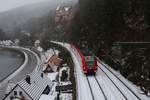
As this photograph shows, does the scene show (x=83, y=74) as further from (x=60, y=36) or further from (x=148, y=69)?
(x=60, y=36)

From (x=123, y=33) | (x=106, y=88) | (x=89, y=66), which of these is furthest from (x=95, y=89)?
(x=123, y=33)

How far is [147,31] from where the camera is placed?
53.2 m

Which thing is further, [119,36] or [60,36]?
[60,36]

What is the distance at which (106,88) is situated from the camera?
3781 centimetres

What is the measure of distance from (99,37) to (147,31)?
20.8 metres

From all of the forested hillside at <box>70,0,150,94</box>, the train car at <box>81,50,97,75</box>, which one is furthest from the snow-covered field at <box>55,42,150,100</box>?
the forested hillside at <box>70,0,150,94</box>

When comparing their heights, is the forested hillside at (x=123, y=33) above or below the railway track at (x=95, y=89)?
above

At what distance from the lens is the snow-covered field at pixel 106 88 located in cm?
3381

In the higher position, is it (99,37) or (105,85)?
(99,37)

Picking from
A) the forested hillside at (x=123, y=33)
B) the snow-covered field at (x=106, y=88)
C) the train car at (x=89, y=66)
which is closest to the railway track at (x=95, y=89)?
the snow-covered field at (x=106, y=88)

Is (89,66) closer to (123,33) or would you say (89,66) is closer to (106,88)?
(106,88)

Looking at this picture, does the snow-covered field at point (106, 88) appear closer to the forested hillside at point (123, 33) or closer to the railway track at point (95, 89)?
the railway track at point (95, 89)

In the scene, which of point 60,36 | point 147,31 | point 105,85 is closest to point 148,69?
point 105,85

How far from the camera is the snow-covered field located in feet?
111
